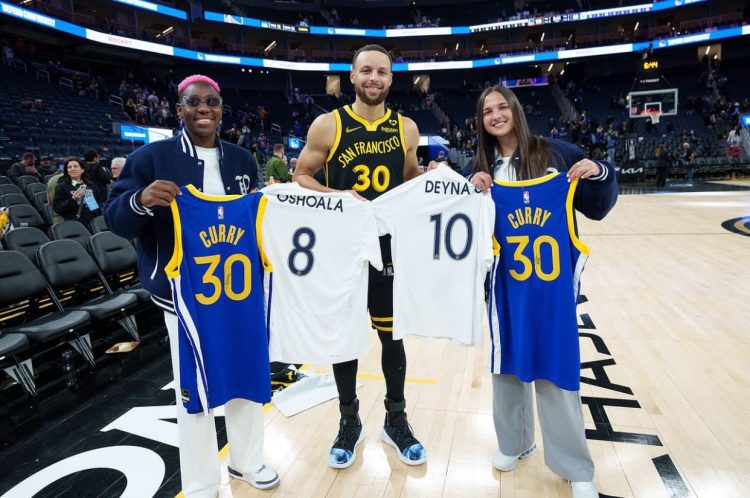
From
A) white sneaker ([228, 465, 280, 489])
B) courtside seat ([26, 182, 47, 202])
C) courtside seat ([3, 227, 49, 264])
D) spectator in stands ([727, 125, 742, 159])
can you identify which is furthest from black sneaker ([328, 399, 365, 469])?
spectator in stands ([727, 125, 742, 159])

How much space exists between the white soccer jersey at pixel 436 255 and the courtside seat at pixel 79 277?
265 centimetres

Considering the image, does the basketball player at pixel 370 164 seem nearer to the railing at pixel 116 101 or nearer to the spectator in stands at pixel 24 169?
the spectator in stands at pixel 24 169

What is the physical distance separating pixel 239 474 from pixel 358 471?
578 millimetres

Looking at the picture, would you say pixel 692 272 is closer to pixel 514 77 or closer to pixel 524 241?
pixel 524 241

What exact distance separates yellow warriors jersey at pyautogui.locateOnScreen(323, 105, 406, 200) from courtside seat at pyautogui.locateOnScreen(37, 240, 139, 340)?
8.17 feet

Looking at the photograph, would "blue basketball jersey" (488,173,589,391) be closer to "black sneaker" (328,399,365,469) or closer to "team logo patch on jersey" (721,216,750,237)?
"black sneaker" (328,399,365,469)

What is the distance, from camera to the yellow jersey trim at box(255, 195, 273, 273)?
216 cm

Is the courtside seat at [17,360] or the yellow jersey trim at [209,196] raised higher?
the yellow jersey trim at [209,196]

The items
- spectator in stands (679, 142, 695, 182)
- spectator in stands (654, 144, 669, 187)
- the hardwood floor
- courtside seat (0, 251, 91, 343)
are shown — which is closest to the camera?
the hardwood floor

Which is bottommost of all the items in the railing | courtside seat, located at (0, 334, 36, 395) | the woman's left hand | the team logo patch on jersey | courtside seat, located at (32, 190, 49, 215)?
the team logo patch on jersey

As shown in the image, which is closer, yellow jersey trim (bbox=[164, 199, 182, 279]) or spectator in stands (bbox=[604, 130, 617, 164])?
yellow jersey trim (bbox=[164, 199, 182, 279])

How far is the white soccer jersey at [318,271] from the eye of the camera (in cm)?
232

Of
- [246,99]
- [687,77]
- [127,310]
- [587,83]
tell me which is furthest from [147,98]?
[687,77]

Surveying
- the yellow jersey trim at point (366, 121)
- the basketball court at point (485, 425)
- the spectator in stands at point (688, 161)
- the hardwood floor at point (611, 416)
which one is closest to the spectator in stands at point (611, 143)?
the spectator in stands at point (688, 161)
